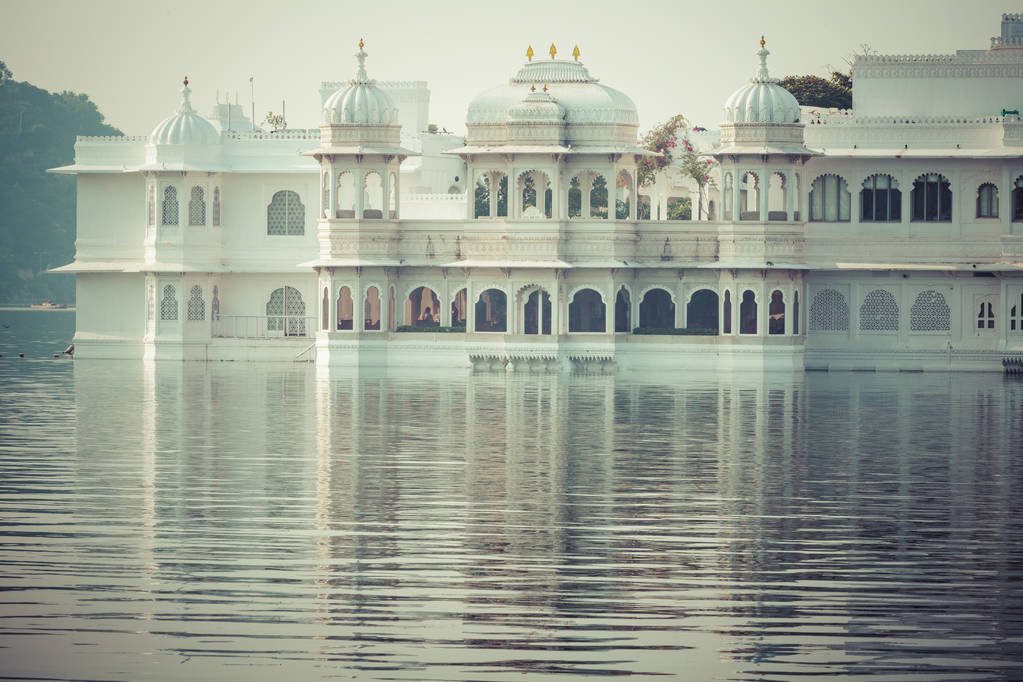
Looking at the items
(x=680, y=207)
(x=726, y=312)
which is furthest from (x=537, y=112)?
(x=680, y=207)

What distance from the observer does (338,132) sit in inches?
1861

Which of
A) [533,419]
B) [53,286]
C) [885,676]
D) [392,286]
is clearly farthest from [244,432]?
[53,286]

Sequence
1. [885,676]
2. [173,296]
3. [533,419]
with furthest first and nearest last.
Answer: [173,296]
[533,419]
[885,676]

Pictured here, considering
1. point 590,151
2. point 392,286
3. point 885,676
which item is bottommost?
point 885,676

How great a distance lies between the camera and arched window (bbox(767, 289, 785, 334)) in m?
46.1

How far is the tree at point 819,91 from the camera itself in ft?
214

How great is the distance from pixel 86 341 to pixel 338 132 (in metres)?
10.2

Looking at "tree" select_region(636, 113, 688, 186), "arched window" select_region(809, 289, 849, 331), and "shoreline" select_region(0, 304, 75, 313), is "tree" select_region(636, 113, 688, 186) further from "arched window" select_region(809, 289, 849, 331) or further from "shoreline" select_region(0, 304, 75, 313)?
"shoreline" select_region(0, 304, 75, 313)

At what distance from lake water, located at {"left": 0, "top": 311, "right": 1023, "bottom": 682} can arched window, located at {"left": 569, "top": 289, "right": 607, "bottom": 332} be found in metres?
17.1

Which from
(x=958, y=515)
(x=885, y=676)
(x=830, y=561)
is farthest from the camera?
(x=958, y=515)

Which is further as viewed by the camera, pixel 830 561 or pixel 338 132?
pixel 338 132

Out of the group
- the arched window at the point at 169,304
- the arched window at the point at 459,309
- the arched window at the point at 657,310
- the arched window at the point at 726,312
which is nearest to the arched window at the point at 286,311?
the arched window at the point at 169,304

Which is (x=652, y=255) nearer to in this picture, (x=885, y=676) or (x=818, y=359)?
(x=818, y=359)

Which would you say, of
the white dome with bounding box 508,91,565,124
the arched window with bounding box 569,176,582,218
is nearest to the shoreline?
the arched window with bounding box 569,176,582,218
